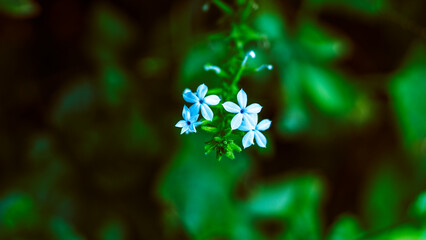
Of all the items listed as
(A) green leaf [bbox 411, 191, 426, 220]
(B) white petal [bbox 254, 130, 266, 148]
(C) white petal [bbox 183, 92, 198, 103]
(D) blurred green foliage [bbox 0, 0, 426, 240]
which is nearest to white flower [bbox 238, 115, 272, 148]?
(B) white petal [bbox 254, 130, 266, 148]

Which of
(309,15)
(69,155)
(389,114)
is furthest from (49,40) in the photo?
(389,114)

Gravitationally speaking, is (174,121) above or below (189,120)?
above

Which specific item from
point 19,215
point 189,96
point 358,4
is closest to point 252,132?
point 189,96

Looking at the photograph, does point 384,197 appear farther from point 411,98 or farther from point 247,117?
point 247,117

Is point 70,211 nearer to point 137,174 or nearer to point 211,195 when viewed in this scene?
point 137,174

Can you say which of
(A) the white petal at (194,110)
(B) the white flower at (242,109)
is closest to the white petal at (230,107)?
(B) the white flower at (242,109)

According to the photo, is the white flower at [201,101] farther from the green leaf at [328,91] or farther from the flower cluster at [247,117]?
the green leaf at [328,91]
